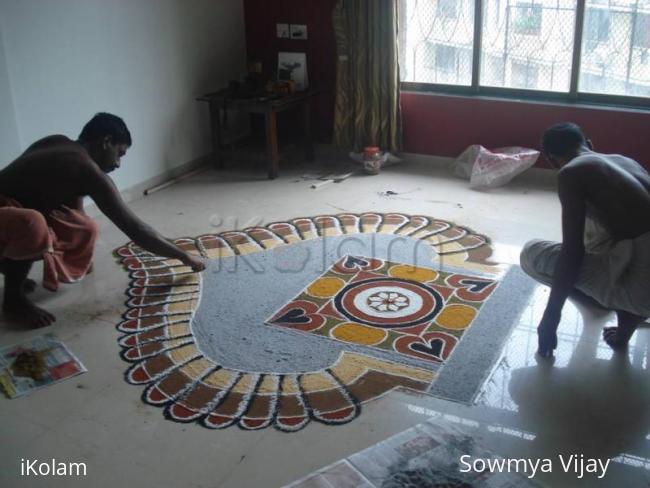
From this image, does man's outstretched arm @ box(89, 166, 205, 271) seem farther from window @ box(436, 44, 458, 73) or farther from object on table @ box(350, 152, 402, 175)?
window @ box(436, 44, 458, 73)

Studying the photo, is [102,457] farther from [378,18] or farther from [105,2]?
[378,18]

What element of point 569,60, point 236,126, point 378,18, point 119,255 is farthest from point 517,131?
point 119,255

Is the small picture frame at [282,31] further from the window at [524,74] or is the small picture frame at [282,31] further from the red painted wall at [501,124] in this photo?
the window at [524,74]

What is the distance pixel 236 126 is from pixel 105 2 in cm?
168

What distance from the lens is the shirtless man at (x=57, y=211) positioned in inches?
127

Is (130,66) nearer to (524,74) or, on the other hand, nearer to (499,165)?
(499,165)

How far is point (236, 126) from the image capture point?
235 inches

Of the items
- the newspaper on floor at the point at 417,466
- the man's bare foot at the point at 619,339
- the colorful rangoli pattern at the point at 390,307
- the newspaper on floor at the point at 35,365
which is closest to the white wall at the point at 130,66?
the newspaper on floor at the point at 35,365

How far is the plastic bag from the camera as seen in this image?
490cm

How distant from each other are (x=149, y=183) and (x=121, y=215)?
1811 millimetres

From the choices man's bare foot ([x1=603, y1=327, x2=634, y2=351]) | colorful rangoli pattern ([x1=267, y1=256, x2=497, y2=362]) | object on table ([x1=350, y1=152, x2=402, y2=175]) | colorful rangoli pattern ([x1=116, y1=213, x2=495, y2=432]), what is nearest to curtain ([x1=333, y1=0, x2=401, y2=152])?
object on table ([x1=350, y1=152, x2=402, y2=175])

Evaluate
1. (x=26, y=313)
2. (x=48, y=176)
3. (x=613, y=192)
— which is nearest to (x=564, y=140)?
(x=613, y=192)

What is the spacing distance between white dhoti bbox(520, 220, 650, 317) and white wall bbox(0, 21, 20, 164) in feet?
9.60

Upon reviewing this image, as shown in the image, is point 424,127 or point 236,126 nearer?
point 424,127
